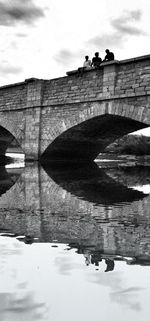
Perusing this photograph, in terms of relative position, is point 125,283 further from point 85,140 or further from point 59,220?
point 85,140

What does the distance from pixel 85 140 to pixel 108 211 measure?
11.6 metres

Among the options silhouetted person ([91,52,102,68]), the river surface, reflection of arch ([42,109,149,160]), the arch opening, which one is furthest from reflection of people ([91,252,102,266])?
silhouetted person ([91,52,102,68])

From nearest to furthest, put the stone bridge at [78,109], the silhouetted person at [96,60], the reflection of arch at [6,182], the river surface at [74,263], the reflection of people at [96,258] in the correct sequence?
the river surface at [74,263] → the reflection of people at [96,258] → the reflection of arch at [6,182] → the stone bridge at [78,109] → the silhouetted person at [96,60]

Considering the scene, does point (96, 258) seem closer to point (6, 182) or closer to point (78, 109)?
point (6, 182)

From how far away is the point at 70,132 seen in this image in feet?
47.7

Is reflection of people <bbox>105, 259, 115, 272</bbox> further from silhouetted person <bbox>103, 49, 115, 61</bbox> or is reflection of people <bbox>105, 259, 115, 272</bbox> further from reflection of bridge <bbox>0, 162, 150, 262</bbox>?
silhouetted person <bbox>103, 49, 115, 61</bbox>

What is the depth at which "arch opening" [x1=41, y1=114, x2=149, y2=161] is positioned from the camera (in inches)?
542

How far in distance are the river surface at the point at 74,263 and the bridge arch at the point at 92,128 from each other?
7464 mm

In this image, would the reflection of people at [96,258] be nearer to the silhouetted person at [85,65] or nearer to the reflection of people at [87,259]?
the reflection of people at [87,259]

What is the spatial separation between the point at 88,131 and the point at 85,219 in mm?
11104

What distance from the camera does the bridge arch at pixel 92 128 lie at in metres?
11.9

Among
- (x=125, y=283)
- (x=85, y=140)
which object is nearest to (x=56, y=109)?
(x=85, y=140)

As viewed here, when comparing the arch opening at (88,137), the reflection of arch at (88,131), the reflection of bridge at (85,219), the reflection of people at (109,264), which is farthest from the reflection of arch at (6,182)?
the arch opening at (88,137)

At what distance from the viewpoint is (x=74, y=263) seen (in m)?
2.41
